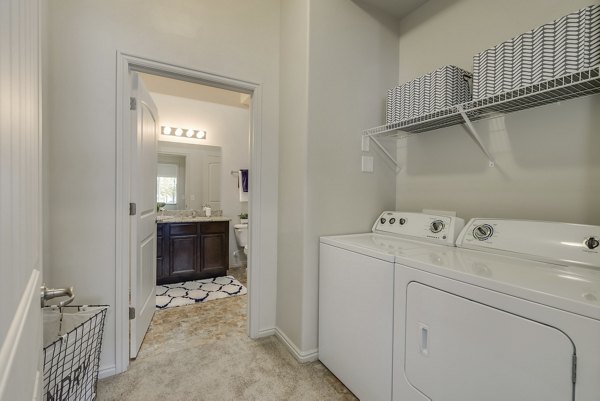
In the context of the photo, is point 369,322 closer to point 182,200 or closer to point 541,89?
point 541,89

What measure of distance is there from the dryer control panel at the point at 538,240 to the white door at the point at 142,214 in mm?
2028

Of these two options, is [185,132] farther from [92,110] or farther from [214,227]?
[92,110]

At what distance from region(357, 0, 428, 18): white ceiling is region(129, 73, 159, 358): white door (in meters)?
1.80

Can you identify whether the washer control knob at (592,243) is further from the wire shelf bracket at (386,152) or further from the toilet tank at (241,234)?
the toilet tank at (241,234)

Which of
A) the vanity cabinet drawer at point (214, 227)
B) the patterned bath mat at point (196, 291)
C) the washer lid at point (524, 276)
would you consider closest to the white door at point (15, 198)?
the washer lid at point (524, 276)

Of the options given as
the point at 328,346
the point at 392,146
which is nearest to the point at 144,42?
the point at 392,146

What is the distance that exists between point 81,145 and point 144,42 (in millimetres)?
773

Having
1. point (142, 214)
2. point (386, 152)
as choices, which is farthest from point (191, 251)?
point (386, 152)

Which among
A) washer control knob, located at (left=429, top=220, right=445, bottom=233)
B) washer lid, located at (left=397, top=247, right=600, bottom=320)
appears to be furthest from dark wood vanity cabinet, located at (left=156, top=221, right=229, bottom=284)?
washer lid, located at (left=397, top=247, right=600, bottom=320)

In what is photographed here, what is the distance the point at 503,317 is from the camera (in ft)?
2.91

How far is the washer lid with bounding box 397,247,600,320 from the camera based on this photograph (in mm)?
776

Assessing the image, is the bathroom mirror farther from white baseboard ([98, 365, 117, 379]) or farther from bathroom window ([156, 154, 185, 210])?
white baseboard ([98, 365, 117, 379])

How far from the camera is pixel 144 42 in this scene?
177 cm

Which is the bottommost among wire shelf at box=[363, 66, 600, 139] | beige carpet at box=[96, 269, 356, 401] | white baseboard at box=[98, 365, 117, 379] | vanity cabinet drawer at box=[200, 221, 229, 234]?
beige carpet at box=[96, 269, 356, 401]
